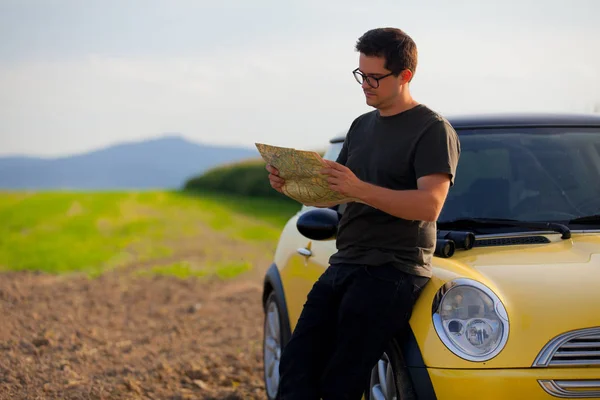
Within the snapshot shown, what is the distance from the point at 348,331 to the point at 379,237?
413 millimetres

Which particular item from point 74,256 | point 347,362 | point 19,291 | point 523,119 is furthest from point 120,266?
point 347,362

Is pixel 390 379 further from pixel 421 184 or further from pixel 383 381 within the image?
pixel 421 184

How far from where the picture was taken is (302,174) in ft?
13.0

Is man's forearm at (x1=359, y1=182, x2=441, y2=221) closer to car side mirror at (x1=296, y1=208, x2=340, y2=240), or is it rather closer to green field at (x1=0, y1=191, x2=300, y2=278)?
car side mirror at (x1=296, y1=208, x2=340, y2=240)

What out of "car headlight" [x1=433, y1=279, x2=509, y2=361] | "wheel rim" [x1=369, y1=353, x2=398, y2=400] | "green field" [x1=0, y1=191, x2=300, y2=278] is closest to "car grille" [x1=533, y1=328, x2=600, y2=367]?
"car headlight" [x1=433, y1=279, x2=509, y2=361]

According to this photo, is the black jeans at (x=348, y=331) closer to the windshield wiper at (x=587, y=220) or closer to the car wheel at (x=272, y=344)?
the windshield wiper at (x=587, y=220)

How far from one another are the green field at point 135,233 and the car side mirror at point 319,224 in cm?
920

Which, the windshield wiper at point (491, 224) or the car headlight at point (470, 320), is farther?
the windshield wiper at point (491, 224)

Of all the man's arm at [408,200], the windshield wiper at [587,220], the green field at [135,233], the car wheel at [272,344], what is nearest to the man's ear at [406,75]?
the man's arm at [408,200]

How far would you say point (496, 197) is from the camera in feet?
16.6

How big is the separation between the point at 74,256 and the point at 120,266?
1.48 meters

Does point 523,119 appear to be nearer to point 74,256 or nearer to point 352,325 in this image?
point 352,325

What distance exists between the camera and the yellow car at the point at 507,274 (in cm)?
381

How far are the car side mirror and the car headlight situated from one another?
1.12m
